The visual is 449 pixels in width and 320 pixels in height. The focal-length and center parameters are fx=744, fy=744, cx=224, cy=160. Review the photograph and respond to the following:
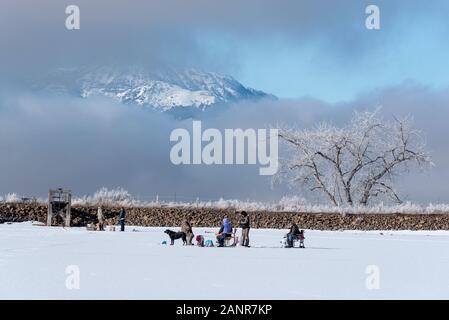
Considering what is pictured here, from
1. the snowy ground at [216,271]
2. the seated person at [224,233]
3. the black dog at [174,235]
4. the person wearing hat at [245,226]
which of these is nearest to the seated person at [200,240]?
the seated person at [224,233]

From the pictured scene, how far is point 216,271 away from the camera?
1850 cm

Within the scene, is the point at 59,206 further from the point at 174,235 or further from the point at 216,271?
the point at 216,271

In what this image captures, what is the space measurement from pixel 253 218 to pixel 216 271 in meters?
29.1

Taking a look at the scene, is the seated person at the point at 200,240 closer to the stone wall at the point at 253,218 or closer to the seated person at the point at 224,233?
the seated person at the point at 224,233

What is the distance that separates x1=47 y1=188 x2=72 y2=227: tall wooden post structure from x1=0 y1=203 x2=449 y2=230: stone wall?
5.46 ft

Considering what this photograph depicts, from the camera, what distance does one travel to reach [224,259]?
22.4 meters

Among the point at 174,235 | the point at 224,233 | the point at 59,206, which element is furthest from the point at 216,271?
the point at 59,206

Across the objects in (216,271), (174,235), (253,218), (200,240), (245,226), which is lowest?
(216,271)

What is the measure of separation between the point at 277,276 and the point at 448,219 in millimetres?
31607

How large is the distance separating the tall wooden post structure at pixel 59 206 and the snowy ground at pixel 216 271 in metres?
12.1

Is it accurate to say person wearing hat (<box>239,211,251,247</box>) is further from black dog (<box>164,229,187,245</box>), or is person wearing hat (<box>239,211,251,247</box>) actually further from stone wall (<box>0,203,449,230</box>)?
stone wall (<box>0,203,449,230</box>)

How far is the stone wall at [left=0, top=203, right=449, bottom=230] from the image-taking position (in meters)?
45.8
